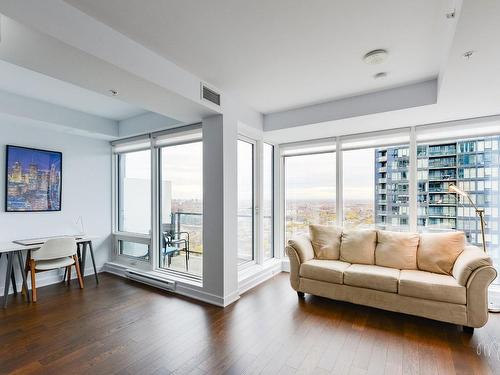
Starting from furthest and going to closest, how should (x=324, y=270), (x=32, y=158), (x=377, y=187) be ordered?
(x=377, y=187), (x=32, y=158), (x=324, y=270)

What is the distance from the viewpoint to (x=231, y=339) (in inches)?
94.9

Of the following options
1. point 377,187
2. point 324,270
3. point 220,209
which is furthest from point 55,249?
point 377,187

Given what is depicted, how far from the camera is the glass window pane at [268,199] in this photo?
460 centimetres

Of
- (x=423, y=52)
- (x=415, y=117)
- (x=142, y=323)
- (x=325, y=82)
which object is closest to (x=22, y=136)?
(x=142, y=323)

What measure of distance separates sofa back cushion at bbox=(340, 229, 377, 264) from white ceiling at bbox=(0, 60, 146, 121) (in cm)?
361

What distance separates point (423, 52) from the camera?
89.7 inches

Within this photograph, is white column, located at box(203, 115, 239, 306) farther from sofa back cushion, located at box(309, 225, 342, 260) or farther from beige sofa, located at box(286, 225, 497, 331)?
sofa back cushion, located at box(309, 225, 342, 260)

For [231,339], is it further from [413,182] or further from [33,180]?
[33,180]

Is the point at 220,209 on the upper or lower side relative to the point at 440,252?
upper

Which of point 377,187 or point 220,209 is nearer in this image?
point 220,209

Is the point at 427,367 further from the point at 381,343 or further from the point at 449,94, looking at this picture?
the point at 449,94

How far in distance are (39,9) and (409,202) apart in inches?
168

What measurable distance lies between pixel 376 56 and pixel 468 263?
2.13 m

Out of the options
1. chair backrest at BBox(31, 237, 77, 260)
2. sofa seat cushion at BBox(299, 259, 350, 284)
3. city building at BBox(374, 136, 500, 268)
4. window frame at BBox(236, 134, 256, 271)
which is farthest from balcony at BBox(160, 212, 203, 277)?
city building at BBox(374, 136, 500, 268)
